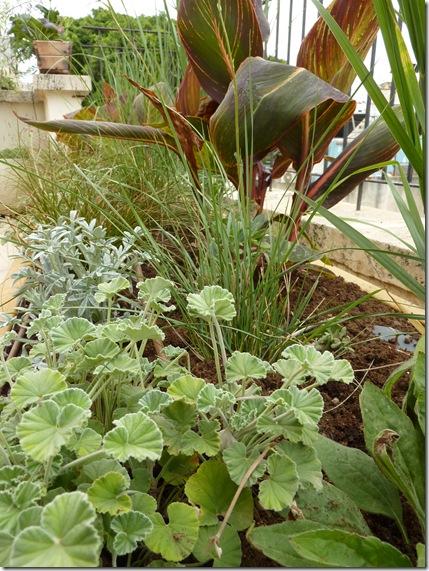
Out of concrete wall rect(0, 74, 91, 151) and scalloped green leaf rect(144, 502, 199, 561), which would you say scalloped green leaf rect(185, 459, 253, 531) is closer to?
scalloped green leaf rect(144, 502, 199, 561)

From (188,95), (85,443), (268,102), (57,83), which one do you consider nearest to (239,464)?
(85,443)

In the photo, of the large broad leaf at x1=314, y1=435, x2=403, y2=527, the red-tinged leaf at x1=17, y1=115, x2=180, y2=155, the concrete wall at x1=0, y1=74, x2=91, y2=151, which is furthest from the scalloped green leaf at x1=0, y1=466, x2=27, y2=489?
the concrete wall at x1=0, y1=74, x2=91, y2=151

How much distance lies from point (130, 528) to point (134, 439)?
3.1 inches

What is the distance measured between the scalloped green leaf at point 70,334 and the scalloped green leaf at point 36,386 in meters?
0.09

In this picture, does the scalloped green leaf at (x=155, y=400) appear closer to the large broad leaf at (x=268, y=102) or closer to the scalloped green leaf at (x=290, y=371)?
the scalloped green leaf at (x=290, y=371)

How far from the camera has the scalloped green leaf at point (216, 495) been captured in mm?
537

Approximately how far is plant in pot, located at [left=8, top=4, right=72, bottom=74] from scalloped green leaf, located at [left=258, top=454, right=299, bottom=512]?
13.7 ft

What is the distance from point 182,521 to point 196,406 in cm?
12

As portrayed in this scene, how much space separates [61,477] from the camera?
0.54 metres

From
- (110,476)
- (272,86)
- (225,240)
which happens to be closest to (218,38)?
(272,86)

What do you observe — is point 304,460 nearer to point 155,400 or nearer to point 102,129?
point 155,400

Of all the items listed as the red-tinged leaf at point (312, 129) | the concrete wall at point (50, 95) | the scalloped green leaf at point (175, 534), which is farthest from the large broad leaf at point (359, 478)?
the concrete wall at point (50, 95)

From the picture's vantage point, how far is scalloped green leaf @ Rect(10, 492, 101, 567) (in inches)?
14.0

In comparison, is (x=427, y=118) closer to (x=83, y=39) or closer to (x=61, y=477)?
(x=61, y=477)
